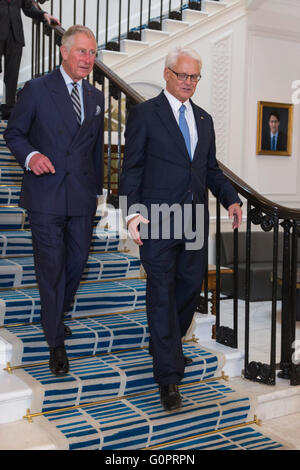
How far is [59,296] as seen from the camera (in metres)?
2.74

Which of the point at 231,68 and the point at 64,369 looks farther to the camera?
the point at 231,68

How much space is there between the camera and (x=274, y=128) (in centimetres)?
812

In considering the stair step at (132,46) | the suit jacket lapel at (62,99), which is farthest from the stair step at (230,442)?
the stair step at (132,46)

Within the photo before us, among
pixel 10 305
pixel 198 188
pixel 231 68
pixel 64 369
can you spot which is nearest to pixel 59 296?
pixel 64 369

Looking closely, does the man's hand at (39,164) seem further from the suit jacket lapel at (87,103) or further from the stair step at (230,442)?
the stair step at (230,442)

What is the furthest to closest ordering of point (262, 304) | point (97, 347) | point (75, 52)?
point (262, 304) → point (97, 347) → point (75, 52)

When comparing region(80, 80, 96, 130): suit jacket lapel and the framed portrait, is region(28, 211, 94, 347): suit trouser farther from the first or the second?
the framed portrait

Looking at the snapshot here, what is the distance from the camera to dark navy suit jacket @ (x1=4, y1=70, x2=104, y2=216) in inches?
106

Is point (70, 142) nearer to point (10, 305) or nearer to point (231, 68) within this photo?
point (10, 305)

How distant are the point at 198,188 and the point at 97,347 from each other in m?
1.01

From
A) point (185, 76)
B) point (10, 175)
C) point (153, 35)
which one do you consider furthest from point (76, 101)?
point (153, 35)

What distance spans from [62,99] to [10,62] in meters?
2.99

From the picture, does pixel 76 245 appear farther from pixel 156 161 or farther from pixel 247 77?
pixel 247 77

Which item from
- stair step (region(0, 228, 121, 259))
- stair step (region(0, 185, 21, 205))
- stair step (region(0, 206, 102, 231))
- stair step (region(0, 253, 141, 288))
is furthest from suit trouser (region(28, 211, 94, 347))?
stair step (region(0, 185, 21, 205))
